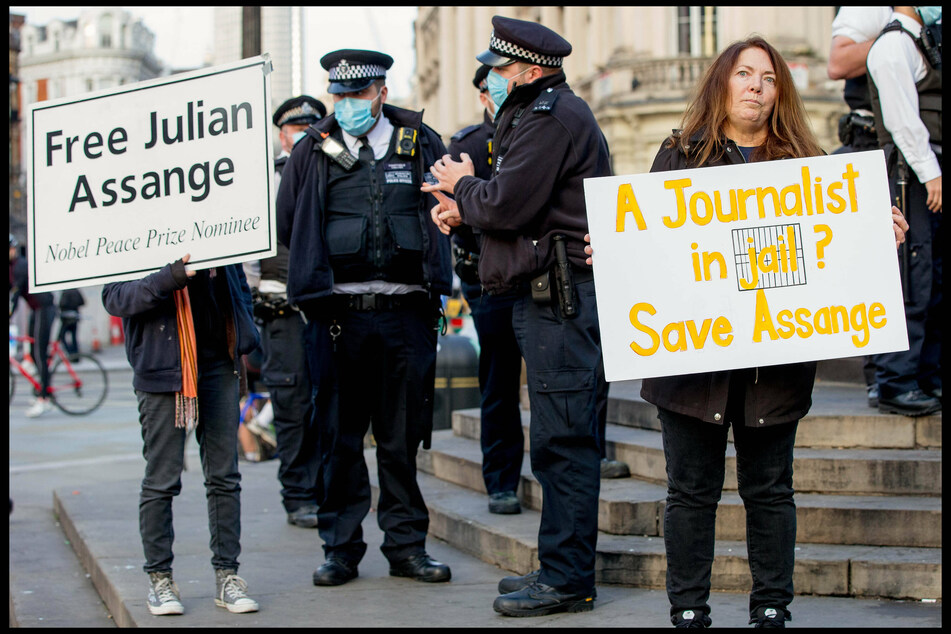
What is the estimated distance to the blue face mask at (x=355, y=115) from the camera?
5621 millimetres

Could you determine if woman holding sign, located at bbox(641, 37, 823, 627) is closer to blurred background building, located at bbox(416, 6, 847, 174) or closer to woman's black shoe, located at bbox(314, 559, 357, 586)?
woman's black shoe, located at bbox(314, 559, 357, 586)

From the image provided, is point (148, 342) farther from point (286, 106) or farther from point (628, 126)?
point (628, 126)

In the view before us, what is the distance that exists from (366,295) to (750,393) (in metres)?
2.00

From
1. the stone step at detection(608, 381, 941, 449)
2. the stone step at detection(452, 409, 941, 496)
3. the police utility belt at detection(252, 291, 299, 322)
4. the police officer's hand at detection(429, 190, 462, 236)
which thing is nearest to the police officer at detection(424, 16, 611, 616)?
the police officer's hand at detection(429, 190, 462, 236)

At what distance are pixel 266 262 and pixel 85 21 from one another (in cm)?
11491

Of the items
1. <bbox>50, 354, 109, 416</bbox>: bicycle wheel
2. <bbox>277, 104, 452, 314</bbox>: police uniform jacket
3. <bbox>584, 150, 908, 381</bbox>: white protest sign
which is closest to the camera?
<bbox>584, 150, 908, 381</bbox>: white protest sign

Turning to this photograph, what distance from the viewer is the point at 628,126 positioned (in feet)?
112

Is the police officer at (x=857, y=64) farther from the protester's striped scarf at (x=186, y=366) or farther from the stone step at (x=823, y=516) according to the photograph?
the protester's striped scarf at (x=186, y=366)

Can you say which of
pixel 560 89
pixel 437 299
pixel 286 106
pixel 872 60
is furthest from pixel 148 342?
pixel 872 60

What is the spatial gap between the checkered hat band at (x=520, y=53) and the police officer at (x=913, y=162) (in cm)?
191

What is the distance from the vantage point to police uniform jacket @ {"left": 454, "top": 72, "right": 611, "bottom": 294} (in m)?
4.82

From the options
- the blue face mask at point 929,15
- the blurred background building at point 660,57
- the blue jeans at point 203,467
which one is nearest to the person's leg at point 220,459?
the blue jeans at point 203,467

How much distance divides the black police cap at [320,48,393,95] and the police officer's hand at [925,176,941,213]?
2.68 meters

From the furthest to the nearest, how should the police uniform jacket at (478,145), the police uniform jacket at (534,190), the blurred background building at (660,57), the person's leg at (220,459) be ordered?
the blurred background building at (660,57), the police uniform jacket at (478,145), the person's leg at (220,459), the police uniform jacket at (534,190)
